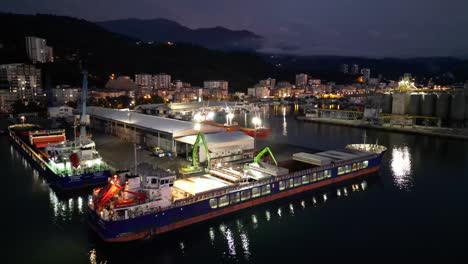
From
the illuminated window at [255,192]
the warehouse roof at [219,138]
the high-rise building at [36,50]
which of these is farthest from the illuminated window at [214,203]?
the high-rise building at [36,50]

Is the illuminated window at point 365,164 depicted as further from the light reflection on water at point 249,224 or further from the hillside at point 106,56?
the hillside at point 106,56

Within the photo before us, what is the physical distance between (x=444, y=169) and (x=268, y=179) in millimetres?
15837

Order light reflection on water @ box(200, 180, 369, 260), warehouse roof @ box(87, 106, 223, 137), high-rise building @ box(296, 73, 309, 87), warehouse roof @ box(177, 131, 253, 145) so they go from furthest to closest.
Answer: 1. high-rise building @ box(296, 73, 309, 87)
2. warehouse roof @ box(87, 106, 223, 137)
3. warehouse roof @ box(177, 131, 253, 145)
4. light reflection on water @ box(200, 180, 369, 260)

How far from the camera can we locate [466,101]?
54.8 meters

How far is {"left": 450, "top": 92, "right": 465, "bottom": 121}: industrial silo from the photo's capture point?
2162 inches

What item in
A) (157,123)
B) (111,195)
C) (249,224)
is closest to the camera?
(111,195)

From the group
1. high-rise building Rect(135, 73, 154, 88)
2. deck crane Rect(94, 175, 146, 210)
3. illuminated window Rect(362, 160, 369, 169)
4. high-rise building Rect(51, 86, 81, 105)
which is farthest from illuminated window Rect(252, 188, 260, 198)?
high-rise building Rect(135, 73, 154, 88)

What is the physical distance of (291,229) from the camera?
1463 centimetres

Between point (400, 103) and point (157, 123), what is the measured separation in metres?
49.5

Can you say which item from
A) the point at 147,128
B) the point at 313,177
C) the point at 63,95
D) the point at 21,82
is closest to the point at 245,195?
the point at 313,177

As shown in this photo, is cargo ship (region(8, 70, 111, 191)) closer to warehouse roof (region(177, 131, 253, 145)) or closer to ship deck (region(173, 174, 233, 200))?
ship deck (region(173, 174, 233, 200))

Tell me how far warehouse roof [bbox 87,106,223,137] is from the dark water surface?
11.1m

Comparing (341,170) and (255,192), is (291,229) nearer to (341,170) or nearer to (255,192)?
(255,192)

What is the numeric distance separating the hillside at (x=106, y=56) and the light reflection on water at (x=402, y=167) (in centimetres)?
6872
